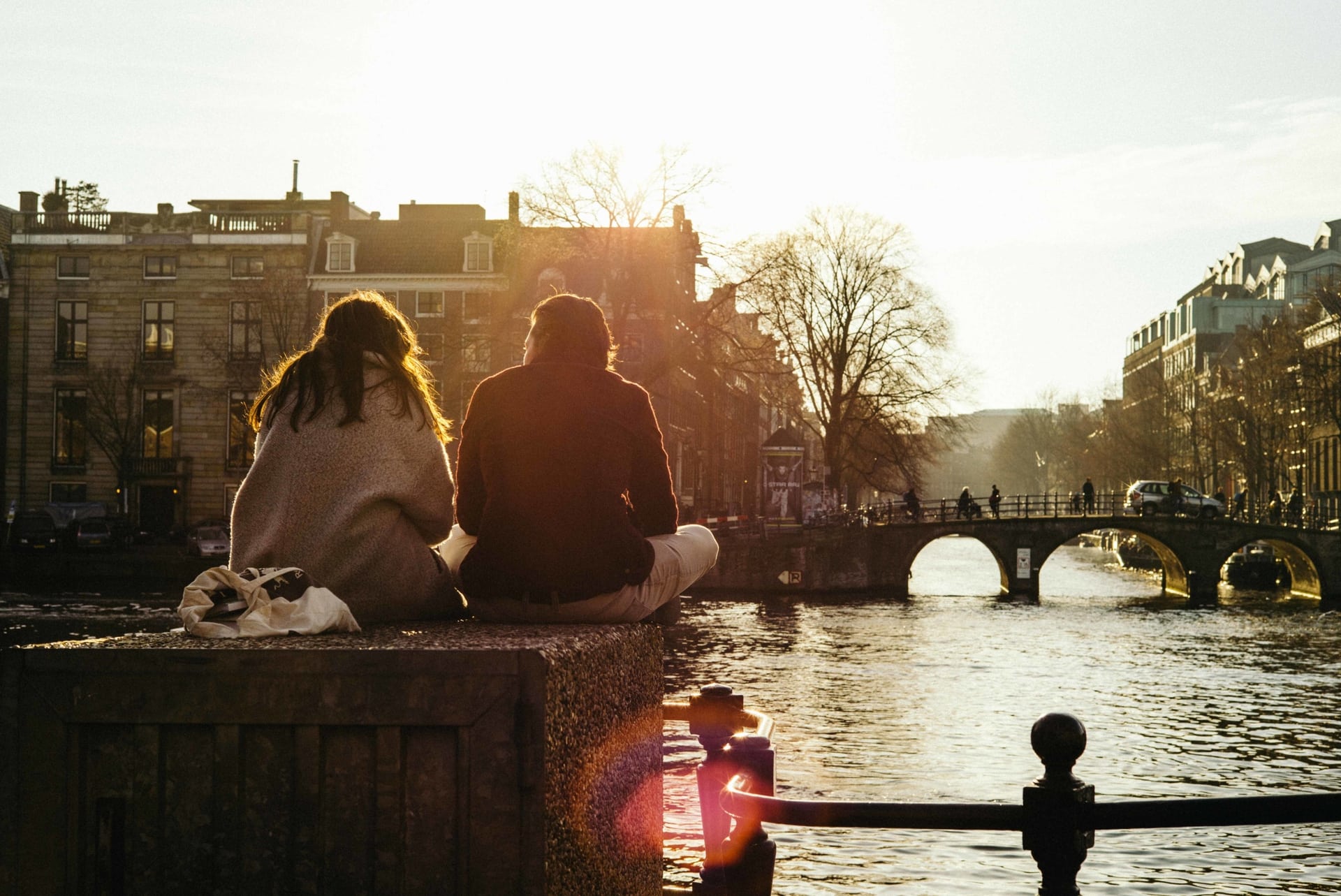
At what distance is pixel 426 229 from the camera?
50500mm

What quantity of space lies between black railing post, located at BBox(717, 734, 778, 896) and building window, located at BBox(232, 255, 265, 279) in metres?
48.8

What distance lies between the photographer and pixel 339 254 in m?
49.9

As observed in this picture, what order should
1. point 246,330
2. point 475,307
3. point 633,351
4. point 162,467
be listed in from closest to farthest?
1. point 633,351
2. point 475,307
3. point 162,467
4. point 246,330

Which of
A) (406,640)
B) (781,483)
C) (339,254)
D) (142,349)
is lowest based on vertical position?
(406,640)

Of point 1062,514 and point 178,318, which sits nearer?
point 178,318

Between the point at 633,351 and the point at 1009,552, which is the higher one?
the point at 633,351

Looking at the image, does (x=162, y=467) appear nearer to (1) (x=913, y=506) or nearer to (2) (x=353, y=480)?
(1) (x=913, y=506)

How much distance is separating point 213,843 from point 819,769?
1387 cm

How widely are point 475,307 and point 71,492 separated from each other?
14.7m

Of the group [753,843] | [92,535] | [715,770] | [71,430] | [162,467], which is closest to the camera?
[753,843]

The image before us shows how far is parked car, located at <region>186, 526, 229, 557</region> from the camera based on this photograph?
136 ft

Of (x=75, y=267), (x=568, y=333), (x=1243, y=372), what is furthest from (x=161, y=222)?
(x=568, y=333)

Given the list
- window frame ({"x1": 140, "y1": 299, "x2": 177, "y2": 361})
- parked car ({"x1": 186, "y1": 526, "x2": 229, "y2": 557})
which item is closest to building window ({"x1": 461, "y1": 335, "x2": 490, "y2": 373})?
parked car ({"x1": 186, "y1": 526, "x2": 229, "y2": 557})

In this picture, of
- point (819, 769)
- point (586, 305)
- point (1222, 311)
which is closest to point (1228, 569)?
point (1222, 311)
